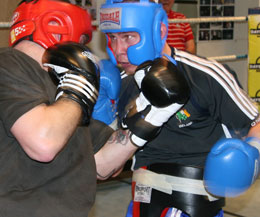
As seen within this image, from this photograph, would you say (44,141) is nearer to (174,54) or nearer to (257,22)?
(174,54)

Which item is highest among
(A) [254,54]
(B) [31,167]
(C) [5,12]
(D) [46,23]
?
(D) [46,23]

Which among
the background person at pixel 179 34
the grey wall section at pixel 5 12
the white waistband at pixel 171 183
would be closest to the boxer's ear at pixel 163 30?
the white waistband at pixel 171 183

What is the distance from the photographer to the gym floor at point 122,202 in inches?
134

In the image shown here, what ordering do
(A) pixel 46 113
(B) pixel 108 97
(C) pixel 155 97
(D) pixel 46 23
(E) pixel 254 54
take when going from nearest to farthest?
(A) pixel 46 113 → (D) pixel 46 23 → (C) pixel 155 97 → (B) pixel 108 97 → (E) pixel 254 54

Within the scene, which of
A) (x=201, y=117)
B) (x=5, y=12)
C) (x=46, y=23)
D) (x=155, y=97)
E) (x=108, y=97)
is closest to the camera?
(x=46, y=23)

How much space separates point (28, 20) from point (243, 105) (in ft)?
3.21

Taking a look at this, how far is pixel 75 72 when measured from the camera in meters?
1.48

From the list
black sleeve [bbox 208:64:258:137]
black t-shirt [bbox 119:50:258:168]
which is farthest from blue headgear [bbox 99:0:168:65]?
black sleeve [bbox 208:64:258:137]

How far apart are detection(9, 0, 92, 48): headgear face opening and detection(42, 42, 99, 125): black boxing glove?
0.11 m

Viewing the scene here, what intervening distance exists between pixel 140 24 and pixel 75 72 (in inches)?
25.1

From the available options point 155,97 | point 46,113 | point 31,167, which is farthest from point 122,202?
point 46,113

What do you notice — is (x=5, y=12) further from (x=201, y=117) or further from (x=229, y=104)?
(x=229, y=104)

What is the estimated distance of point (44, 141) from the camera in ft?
4.26

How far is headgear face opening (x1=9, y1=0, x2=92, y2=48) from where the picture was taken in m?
1.61
